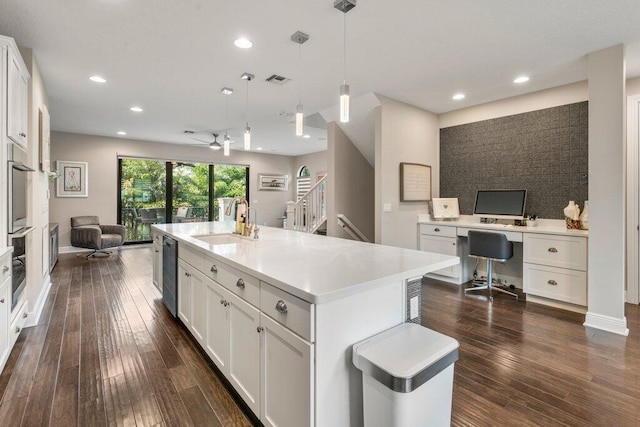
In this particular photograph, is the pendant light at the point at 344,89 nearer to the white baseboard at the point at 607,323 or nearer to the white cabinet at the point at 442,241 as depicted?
the white cabinet at the point at 442,241

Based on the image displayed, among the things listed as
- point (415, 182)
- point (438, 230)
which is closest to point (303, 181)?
point (415, 182)

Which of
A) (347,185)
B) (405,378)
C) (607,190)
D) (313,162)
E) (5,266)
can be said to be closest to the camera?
(405,378)

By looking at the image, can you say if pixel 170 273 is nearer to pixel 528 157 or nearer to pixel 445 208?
pixel 445 208

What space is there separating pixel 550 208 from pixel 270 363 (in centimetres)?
415

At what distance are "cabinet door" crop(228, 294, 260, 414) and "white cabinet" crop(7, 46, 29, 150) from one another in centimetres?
237

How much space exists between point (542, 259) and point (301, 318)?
3.47m

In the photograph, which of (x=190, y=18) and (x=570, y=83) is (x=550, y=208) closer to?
(x=570, y=83)

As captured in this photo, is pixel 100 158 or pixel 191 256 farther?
pixel 100 158

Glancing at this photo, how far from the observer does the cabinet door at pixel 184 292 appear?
2678 millimetres

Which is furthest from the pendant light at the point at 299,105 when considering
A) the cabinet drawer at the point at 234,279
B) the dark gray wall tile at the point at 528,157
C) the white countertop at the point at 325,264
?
the dark gray wall tile at the point at 528,157

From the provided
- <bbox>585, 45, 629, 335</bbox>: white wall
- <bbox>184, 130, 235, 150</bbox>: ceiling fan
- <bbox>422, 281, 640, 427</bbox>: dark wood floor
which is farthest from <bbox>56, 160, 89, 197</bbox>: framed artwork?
<bbox>585, 45, 629, 335</bbox>: white wall

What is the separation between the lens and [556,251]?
3459mm

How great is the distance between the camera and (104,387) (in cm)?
206

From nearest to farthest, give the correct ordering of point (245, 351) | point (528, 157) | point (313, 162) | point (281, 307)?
point (281, 307) → point (245, 351) → point (528, 157) → point (313, 162)
